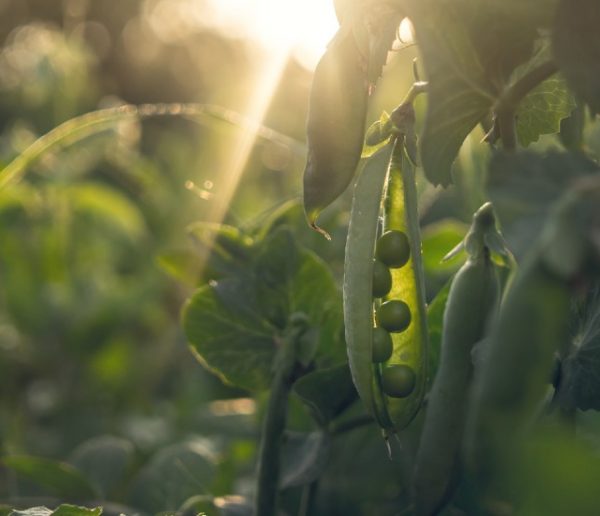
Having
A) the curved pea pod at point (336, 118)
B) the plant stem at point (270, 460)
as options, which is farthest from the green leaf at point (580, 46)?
Result: the plant stem at point (270, 460)

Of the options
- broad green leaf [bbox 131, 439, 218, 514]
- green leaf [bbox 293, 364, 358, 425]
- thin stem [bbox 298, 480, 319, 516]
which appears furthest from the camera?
broad green leaf [bbox 131, 439, 218, 514]

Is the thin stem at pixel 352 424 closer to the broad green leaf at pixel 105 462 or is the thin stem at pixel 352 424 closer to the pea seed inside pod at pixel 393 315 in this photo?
the pea seed inside pod at pixel 393 315

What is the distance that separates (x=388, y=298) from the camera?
73cm

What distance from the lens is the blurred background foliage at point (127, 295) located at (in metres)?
1.11

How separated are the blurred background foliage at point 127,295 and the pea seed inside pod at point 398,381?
267 millimetres

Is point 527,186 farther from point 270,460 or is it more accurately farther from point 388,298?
point 270,460

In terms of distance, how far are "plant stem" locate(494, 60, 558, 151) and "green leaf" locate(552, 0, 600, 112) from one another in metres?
0.05

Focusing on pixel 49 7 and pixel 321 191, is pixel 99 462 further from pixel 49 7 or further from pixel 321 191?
pixel 49 7

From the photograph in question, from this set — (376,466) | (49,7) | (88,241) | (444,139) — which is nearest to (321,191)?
(444,139)

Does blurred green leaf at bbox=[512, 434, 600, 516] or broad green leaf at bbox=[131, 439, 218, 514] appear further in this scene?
broad green leaf at bbox=[131, 439, 218, 514]

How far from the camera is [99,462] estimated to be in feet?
3.94

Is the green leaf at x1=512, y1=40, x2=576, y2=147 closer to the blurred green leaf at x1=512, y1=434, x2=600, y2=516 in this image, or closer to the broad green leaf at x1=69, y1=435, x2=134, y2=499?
the blurred green leaf at x1=512, y1=434, x2=600, y2=516

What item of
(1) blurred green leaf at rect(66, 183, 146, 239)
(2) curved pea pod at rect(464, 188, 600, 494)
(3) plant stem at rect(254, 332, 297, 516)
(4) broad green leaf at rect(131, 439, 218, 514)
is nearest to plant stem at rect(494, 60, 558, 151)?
(2) curved pea pod at rect(464, 188, 600, 494)

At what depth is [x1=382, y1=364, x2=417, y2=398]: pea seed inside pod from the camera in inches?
27.3
